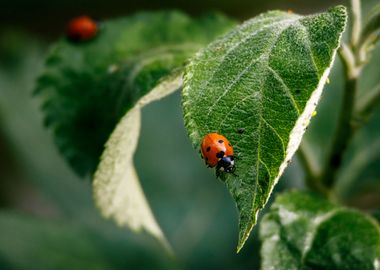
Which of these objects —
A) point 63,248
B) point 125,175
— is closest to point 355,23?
point 125,175

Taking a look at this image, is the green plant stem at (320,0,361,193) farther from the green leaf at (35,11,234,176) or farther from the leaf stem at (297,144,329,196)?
the green leaf at (35,11,234,176)

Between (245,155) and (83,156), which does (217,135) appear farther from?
(83,156)

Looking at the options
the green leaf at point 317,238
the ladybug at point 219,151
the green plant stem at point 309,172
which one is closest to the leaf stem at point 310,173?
the green plant stem at point 309,172

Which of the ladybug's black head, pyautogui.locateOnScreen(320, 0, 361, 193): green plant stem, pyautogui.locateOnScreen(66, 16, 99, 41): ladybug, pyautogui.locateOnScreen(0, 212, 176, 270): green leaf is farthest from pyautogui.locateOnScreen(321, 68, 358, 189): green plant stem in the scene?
pyautogui.locateOnScreen(0, 212, 176, 270): green leaf

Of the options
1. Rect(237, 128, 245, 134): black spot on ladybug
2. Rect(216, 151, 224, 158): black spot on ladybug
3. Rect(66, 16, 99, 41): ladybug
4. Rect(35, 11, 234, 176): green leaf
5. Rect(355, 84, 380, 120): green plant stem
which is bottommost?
Rect(355, 84, 380, 120): green plant stem

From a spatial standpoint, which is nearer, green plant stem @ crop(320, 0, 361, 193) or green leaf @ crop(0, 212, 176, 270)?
green plant stem @ crop(320, 0, 361, 193)

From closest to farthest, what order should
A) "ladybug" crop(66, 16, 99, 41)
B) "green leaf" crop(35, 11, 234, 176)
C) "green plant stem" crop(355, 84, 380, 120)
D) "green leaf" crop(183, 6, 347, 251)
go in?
1. "green leaf" crop(183, 6, 347, 251)
2. "green plant stem" crop(355, 84, 380, 120)
3. "green leaf" crop(35, 11, 234, 176)
4. "ladybug" crop(66, 16, 99, 41)
